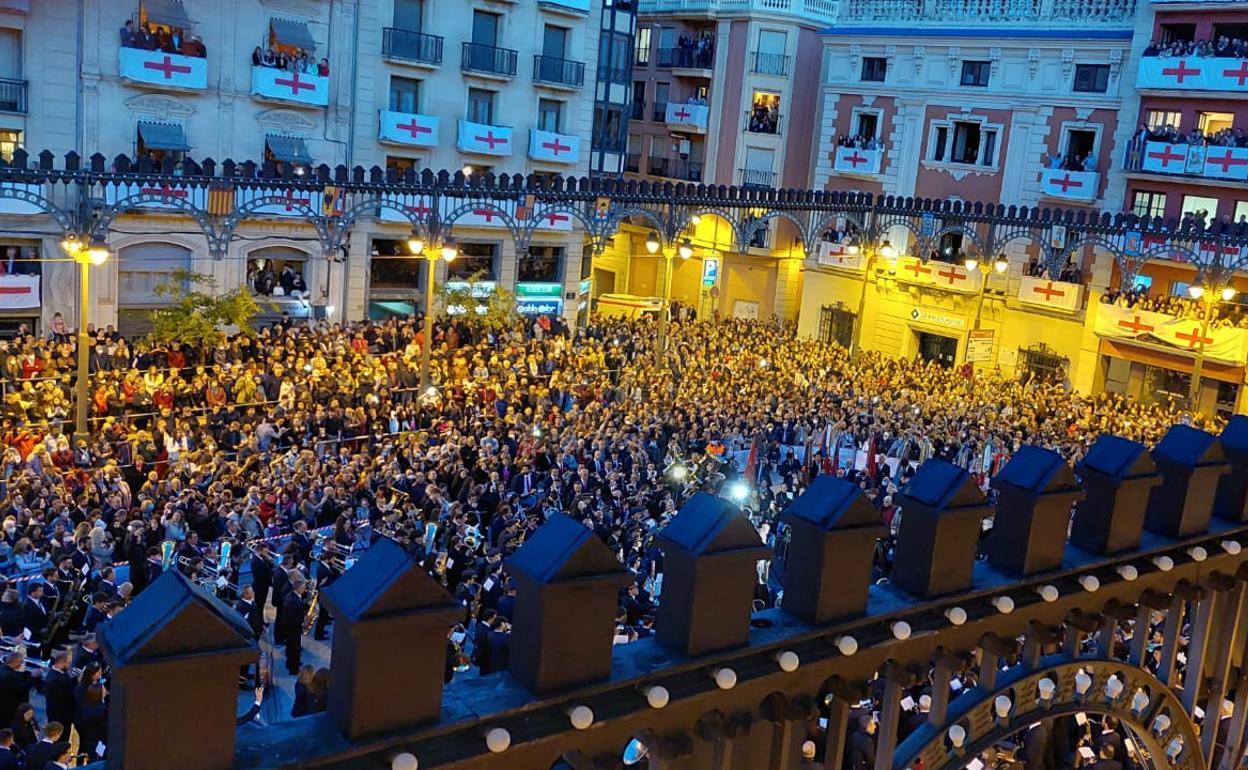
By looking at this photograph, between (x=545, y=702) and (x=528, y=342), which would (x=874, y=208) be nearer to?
(x=528, y=342)

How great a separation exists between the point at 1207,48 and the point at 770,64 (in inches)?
715

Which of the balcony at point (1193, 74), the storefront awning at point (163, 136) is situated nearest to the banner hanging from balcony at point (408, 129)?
the storefront awning at point (163, 136)

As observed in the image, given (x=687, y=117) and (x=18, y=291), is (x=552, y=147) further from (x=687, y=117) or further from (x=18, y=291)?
(x=18, y=291)

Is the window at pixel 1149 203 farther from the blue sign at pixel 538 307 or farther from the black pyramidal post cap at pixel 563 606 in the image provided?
the black pyramidal post cap at pixel 563 606

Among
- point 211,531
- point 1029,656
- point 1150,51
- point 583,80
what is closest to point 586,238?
point 583,80

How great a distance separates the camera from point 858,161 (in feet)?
150

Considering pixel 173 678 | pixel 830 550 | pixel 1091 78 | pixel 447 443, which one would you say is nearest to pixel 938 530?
pixel 830 550

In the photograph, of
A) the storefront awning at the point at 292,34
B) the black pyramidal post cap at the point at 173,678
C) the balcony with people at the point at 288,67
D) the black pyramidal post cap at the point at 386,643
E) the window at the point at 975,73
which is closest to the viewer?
the black pyramidal post cap at the point at 173,678

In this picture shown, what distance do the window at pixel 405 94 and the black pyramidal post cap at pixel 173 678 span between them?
37.8 metres

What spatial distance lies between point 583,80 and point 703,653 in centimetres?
4157

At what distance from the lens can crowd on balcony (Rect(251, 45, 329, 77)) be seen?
3434 centimetres

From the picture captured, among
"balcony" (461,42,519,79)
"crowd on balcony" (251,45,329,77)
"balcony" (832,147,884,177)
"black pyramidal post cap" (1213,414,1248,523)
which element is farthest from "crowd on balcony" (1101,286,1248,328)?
"black pyramidal post cap" (1213,414,1248,523)

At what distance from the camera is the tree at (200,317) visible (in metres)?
27.5

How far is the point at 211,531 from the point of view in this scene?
1647 centimetres
